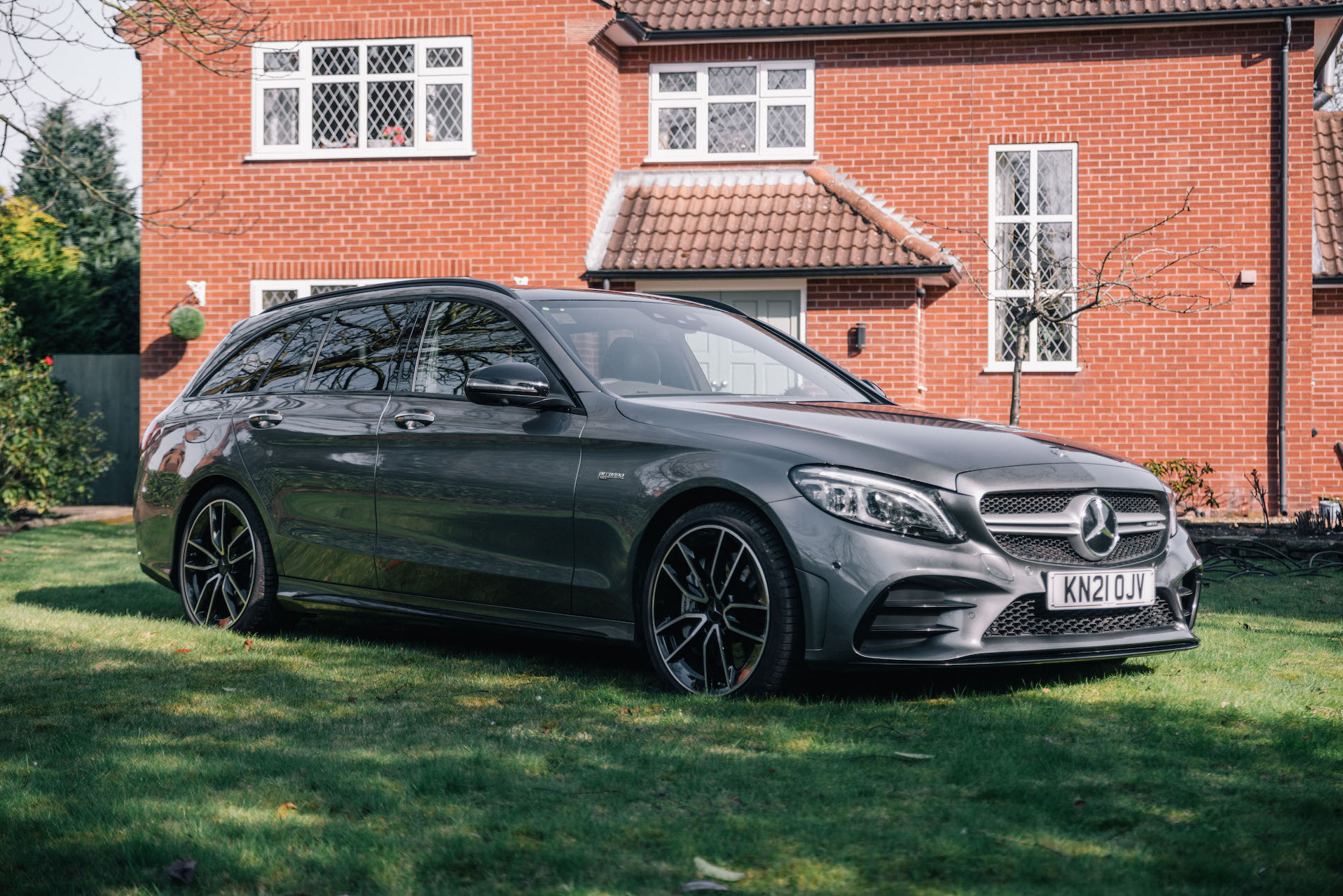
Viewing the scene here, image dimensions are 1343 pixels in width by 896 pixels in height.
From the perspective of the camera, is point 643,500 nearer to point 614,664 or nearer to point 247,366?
point 614,664

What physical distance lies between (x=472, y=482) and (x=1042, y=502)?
2361 millimetres

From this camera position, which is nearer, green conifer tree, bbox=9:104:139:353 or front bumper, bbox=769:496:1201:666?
front bumper, bbox=769:496:1201:666

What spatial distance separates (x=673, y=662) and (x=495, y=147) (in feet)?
39.8

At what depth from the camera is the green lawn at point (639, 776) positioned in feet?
11.3

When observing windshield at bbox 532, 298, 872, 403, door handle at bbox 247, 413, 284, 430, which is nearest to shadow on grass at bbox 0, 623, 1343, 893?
windshield at bbox 532, 298, 872, 403

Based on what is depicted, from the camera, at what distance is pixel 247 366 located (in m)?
7.86

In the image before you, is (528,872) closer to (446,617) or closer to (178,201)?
(446,617)

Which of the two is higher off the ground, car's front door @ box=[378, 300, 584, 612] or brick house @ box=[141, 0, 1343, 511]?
brick house @ box=[141, 0, 1343, 511]

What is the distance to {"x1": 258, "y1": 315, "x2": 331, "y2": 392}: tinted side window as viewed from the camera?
7.43 meters

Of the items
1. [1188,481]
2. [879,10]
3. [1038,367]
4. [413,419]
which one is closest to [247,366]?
[413,419]

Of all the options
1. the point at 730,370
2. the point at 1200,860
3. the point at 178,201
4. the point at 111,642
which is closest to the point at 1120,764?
the point at 1200,860

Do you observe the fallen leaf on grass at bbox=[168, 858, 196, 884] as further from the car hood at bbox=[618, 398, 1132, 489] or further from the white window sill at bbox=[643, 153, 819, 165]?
the white window sill at bbox=[643, 153, 819, 165]

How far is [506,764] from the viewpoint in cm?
441

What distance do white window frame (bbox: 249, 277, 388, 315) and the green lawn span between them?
35.0ft
